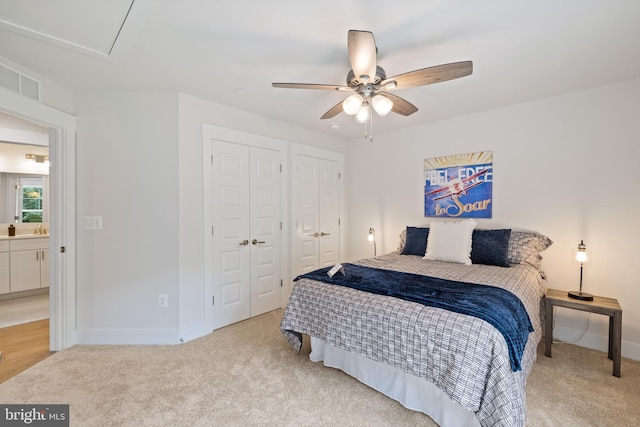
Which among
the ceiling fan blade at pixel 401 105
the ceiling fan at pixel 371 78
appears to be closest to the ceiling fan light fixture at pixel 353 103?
the ceiling fan at pixel 371 78

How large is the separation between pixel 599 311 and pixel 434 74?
2245mm

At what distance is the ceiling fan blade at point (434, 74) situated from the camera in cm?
161

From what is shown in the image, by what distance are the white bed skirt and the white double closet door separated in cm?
131

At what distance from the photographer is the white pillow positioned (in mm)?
2867

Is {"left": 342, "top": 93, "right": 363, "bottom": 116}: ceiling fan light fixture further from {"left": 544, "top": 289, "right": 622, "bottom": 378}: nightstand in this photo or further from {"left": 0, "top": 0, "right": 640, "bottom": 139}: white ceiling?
{"left": 544, "top": 289, "right": 622, "bottom": 378}: nightstand

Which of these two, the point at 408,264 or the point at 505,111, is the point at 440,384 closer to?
the point at 408,264

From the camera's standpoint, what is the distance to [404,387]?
5.94 ft

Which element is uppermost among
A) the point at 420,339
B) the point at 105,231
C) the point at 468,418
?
the point at 105,231

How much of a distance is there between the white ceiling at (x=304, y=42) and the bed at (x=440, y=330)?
155 centimetres

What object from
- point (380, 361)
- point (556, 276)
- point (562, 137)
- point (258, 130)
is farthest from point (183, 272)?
point (562, 137)

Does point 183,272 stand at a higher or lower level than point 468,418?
higher

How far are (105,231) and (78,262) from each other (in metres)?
0.38

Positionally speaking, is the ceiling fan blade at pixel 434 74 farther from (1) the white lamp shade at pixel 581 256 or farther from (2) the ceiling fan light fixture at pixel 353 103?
(1) the white lamp shade at pixel 581 256

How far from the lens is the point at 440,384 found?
5.01ft
